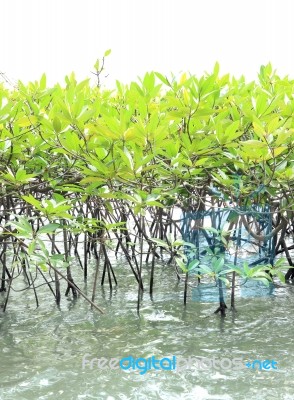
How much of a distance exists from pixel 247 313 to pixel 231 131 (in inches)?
45.7

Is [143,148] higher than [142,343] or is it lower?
higher

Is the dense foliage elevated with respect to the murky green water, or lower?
elevated

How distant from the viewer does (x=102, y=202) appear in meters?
2.71

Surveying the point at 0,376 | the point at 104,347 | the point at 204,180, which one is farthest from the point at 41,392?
the point at 204,180

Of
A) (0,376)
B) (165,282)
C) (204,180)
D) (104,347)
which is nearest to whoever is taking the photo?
(0,376)

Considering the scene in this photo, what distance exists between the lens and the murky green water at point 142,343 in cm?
219

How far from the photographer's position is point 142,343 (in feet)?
8.71

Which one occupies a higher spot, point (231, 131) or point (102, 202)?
point (231, 131)

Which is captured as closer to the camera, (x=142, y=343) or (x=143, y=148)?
(x=143, y=148)

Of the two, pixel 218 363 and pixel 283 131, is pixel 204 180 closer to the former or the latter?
pixel 283 131

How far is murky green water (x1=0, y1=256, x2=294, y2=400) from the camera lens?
2188 mm

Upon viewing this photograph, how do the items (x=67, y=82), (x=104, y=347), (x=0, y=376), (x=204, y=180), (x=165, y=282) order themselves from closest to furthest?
1. (x=0, y=376)
2. (x=104, y=347)
3. (x=204, y=180)
4. (x=67, y=82)
5. (x=165, y=282)

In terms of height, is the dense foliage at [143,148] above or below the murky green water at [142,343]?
above

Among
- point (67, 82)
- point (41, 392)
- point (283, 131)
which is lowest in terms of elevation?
point (41, 392)
